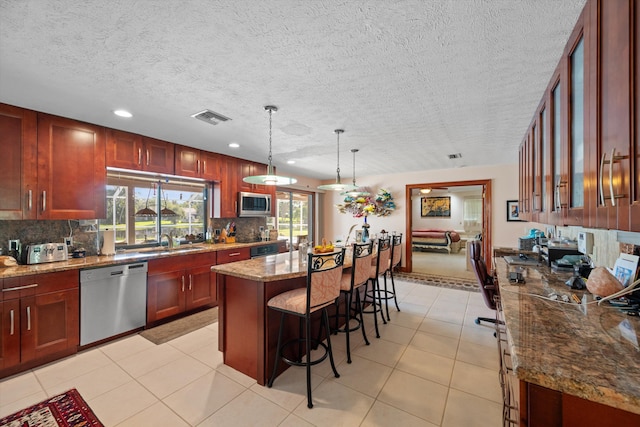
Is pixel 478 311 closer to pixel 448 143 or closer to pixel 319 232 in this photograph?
pixel 448 143

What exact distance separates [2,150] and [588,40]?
4.20 m

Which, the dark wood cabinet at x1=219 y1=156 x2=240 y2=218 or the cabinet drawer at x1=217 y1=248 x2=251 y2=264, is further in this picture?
the dark wood cabinet at x1=219 y1=156 x2=240 y2=218

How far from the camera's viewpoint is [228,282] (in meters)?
2.31

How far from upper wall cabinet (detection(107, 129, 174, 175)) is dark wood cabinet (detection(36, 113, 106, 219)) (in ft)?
0.34

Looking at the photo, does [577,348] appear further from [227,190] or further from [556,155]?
[227,190]

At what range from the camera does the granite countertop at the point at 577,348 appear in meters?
0.79

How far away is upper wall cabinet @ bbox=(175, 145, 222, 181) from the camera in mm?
3639

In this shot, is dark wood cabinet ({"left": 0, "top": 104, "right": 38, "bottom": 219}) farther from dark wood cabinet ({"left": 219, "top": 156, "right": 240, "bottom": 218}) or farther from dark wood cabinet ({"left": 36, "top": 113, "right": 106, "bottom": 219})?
dark wood cabinet ({"left": 219, "top": 156, "right": 240, "bottom": 218})

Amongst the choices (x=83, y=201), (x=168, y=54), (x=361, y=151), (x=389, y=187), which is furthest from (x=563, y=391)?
(x=389, y=187)

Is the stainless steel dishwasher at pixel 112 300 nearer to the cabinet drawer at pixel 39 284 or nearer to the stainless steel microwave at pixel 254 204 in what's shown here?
the cabinet drawer at pixel 39 284

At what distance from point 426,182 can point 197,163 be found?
4.59 metres

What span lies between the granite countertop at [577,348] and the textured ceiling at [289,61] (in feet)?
5.09

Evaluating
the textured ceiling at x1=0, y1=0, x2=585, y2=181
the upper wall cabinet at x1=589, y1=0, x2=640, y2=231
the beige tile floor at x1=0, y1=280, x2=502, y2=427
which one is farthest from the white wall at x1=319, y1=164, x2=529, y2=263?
the upper wall cabinet at x1=589, y1=0, x2=640, y2=231

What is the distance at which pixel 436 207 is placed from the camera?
9.88 metres
